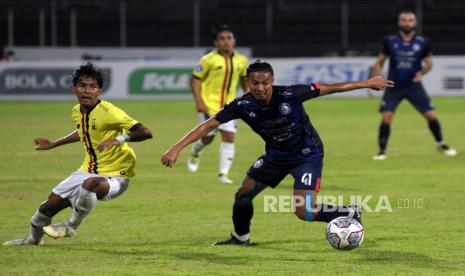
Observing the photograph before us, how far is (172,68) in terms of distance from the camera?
34438mm

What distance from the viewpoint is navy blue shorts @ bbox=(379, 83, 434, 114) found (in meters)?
18.3

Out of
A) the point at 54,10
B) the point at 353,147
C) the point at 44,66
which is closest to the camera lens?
the point at 353,147

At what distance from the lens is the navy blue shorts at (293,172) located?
932 cm

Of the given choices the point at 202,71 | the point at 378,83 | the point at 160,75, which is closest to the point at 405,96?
the point at 202,71

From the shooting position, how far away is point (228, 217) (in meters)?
11.7

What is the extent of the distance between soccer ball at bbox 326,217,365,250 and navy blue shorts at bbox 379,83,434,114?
9464 millimetres

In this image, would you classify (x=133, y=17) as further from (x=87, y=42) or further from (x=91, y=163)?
(x=91, y=163)

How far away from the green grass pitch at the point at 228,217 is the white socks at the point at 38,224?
0.17 metres

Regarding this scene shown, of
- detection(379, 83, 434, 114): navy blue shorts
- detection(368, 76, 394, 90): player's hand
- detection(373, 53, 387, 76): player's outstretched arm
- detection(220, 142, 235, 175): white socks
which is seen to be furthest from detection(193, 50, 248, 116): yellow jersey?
detection(368, 76, 394, 90): player's hand

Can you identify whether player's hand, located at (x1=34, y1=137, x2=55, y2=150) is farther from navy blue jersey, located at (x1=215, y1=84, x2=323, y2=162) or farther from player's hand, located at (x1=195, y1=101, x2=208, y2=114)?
player's hand, located at (x1=195, y1=101, x2=208, y2=114)

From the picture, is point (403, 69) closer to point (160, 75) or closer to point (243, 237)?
point (243, 237)

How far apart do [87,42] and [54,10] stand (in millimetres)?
1978

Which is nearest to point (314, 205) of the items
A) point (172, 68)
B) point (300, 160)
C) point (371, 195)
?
point (300, 160)

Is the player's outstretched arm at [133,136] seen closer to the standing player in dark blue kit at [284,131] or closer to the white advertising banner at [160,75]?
the standing player in dark blue kit at [284,131]
